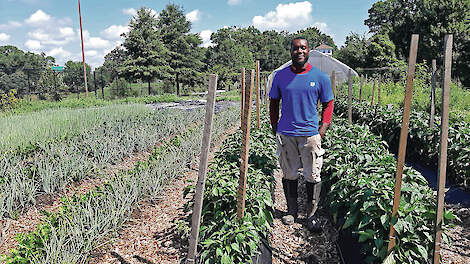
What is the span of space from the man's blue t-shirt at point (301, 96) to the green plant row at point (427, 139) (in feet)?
7.04

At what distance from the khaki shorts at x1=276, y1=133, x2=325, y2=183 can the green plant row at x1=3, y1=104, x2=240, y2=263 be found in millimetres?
1551

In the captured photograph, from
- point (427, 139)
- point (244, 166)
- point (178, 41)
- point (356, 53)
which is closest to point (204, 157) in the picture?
point (244, 166)

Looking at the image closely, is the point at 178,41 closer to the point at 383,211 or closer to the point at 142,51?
the point at 142,51

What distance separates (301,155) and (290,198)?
0.54 meters

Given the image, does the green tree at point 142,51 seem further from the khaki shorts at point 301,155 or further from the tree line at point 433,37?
the khaki shorts at point 301,155

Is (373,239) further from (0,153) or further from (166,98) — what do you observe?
(166,98)

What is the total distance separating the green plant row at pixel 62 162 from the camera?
335cm

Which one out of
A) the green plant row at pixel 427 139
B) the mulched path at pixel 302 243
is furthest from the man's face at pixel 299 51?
the green plant row at pixel 427 139

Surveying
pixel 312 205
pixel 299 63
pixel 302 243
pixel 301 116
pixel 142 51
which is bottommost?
pixel 302 243

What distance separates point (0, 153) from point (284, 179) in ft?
11.4

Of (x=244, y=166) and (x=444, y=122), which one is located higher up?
(x=444, y=122)

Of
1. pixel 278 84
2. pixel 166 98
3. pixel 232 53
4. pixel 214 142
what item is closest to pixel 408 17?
pixel 232 53

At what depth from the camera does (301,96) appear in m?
2.99

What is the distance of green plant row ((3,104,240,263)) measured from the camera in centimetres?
229
